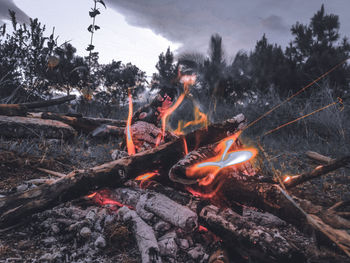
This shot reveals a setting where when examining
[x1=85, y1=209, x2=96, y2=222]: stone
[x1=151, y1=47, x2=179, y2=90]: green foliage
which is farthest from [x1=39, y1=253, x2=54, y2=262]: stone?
[x1=151, y1=47, x2=179, y2=90]: green foliage

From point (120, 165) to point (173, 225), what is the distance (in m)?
0.65

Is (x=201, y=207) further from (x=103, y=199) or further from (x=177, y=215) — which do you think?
(x=103, y=199)

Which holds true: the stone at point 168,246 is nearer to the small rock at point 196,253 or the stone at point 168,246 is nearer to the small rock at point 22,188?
the small rock at point 196,253

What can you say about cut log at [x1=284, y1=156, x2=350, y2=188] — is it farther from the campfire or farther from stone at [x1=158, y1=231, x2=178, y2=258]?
stone at [x1=158, y1=231, x2=178, y2=258]

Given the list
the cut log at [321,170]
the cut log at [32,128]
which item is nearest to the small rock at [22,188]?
the cut log at [32,128]

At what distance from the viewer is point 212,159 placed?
192 cm

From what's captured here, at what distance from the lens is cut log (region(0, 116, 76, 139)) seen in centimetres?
344

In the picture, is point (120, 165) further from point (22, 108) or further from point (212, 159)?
point (22, 108)

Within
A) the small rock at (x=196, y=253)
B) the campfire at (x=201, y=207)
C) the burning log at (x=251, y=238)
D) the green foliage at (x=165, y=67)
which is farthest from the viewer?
the green foliage at (x=165, y=67)

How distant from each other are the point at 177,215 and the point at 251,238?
52 centimetres

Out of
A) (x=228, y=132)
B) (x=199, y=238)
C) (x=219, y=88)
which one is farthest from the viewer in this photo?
(x=219, y=88)

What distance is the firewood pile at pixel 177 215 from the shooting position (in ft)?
4.12

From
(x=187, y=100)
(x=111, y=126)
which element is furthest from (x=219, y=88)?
(x=111, y=126)

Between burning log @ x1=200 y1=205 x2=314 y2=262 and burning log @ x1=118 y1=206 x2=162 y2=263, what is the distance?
378 millimetres
